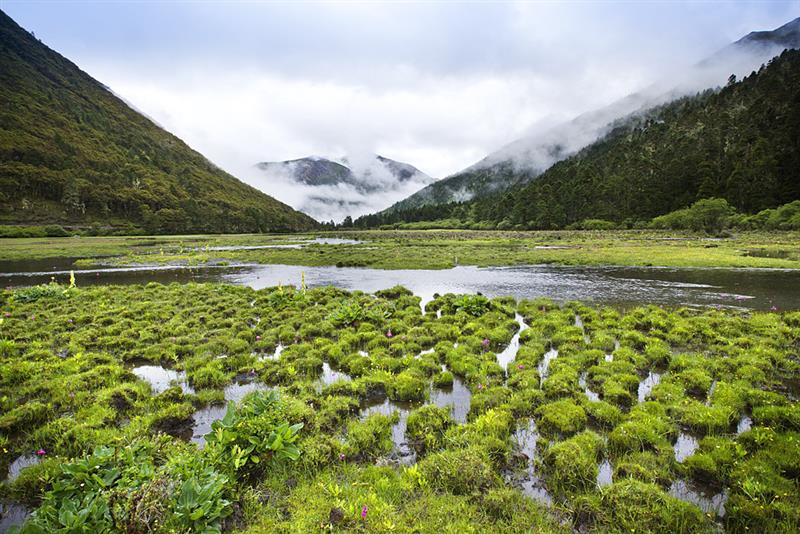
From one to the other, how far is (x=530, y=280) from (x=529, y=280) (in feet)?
0.31

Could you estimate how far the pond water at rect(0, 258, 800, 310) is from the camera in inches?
996

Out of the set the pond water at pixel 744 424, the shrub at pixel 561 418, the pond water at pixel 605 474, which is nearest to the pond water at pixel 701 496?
the pond water at pixel 605 474

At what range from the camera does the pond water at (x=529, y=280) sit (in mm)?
25297

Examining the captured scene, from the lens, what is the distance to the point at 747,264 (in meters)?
38.5

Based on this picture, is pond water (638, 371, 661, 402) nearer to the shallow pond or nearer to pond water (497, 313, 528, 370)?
pond water (497, 313, 528, 370)

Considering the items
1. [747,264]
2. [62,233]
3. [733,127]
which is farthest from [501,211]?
[62,233]

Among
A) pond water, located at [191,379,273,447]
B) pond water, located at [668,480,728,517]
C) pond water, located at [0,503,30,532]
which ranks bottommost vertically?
pond water, located at [668,480,728,517]

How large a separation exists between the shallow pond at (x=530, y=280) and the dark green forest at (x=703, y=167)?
112 m

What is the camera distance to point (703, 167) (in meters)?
135

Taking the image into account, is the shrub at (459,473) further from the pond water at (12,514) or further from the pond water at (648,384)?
the pond water at (12,514)

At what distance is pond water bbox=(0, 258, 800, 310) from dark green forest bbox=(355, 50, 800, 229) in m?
112

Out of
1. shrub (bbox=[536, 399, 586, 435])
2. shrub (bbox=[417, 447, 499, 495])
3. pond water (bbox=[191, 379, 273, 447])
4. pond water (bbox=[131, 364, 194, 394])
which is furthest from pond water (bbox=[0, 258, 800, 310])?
shrub (bbox=[417, 447, 499, 495])

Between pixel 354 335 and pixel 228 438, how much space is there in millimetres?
9528

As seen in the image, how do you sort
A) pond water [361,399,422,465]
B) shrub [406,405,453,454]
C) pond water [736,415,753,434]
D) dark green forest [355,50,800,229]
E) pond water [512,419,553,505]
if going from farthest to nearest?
1. dark green forest [355,50,800,229]
2. pond water [736,415,753,434]
3. shrub [406,405,453,454]
4. pond water [361,399,422,465]
5. pond water [512,419,553,505]
